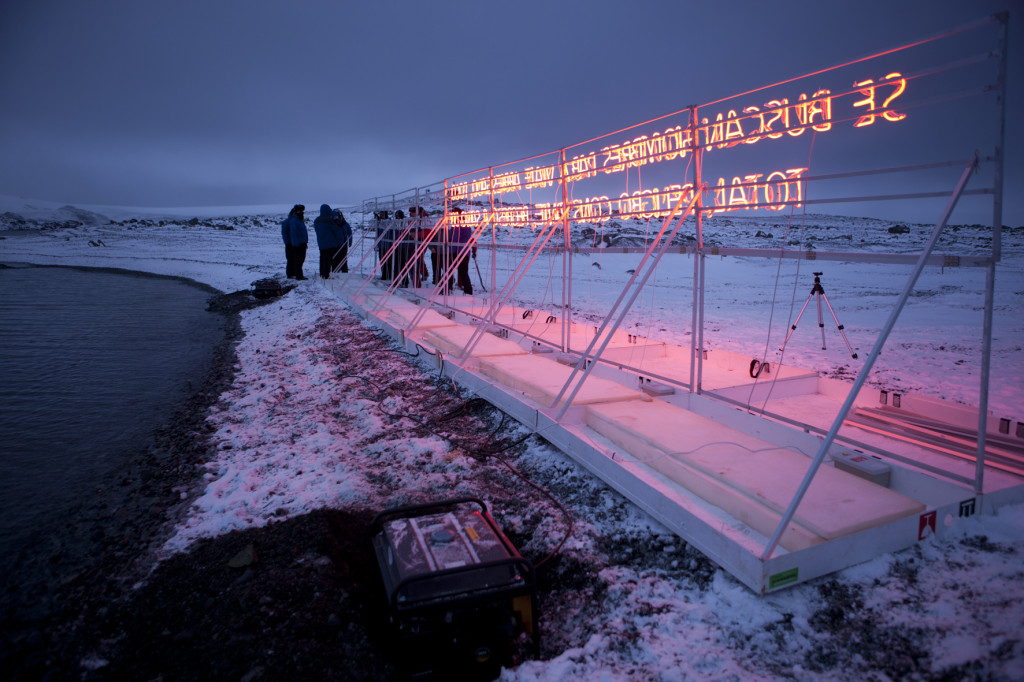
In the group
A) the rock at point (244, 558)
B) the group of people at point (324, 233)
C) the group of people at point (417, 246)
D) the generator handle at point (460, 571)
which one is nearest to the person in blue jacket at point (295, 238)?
the group of people at point (324, 233)

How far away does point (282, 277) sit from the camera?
1881 cm

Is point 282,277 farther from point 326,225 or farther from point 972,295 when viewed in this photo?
point 972,295

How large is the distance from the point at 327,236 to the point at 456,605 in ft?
53.2

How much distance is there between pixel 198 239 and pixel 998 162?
40582 millimetres

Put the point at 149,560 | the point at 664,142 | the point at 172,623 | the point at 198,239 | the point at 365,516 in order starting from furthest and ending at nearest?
the point at 198,239, the point at 664,142, the point at 365,516, the point at 149,560, the point at 172,623

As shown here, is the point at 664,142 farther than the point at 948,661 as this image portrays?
Yes

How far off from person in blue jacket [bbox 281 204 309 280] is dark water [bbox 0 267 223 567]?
11.0ft

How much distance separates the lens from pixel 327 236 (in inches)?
674

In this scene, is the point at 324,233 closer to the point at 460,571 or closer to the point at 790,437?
the point at 790,437

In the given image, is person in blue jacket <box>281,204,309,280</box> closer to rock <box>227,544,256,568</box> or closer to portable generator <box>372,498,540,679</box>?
rock <box>227,544,256,568</box>

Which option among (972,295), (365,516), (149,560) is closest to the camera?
(149,560)

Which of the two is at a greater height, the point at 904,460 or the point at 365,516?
the point at 904,460

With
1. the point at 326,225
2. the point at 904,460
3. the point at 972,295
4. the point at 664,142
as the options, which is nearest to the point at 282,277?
the point at 326,225

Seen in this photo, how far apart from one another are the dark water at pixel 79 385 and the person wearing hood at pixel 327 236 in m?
3.87
